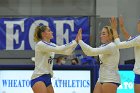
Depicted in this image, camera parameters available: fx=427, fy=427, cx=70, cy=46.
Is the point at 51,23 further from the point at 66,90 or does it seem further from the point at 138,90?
the point at 138,90

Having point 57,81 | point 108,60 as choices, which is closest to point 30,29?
point 57,81

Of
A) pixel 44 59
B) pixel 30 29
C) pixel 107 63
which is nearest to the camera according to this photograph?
pixel 107 63

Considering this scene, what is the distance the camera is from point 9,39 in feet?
42.5

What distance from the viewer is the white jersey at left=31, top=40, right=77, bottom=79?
615 centimetres

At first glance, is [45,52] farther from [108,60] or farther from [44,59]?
[108,60]

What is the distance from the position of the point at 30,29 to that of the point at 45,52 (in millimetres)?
6716

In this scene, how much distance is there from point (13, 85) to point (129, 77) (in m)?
2.23

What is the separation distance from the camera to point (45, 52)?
627cm

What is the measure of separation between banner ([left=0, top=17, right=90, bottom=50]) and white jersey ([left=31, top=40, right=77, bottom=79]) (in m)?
6.51

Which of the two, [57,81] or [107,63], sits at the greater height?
[107,63]

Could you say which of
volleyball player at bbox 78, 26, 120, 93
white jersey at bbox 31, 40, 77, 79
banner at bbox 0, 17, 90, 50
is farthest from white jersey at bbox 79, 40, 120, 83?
banner at bbox 0, 17, 90, 50

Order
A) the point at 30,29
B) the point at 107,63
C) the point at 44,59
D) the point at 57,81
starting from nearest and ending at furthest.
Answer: the point at 107,63
the point at 44,59
the point at 57,81
the point at 30,29

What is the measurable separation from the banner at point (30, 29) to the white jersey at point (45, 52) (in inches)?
256

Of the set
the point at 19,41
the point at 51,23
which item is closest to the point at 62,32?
the point at 51,23
